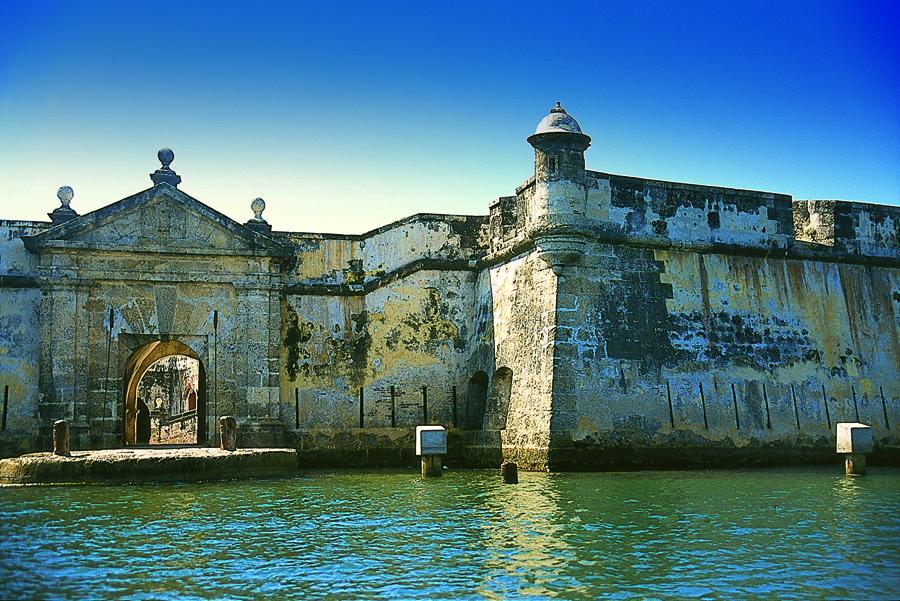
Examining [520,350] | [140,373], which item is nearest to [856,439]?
[520,350]

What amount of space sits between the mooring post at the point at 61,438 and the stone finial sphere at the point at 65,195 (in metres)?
6.12

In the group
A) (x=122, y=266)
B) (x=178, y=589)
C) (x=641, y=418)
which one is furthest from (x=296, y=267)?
(x=178, y=589)

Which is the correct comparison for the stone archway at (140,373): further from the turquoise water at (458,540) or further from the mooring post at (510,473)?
the mooring post at (510,473)

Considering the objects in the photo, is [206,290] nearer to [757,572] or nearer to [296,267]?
[296,267]

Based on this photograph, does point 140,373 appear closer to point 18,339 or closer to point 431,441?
point 18,339

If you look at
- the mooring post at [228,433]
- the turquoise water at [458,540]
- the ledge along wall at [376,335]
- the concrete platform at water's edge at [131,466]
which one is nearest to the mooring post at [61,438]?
the concrete platform at water's edge at [131,466]

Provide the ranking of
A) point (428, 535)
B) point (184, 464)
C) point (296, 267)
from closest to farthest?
1. point (428, 535)
2. point (184, 464)
3. point (296, 267)

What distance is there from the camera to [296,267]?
68.2ft

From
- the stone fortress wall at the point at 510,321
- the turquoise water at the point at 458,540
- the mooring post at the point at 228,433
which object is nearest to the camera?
the turquoise water at the point at 458,540

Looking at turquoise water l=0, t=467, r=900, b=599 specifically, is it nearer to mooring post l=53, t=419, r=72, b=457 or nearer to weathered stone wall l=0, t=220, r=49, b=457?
mooring post l=53, t=419, r=72, b=457

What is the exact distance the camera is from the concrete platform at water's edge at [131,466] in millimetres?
→ 15086

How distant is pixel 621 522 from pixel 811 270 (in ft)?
36.8

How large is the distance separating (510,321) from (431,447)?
3697mm

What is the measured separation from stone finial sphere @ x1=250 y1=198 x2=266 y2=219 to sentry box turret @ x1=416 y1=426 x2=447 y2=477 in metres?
6.71
